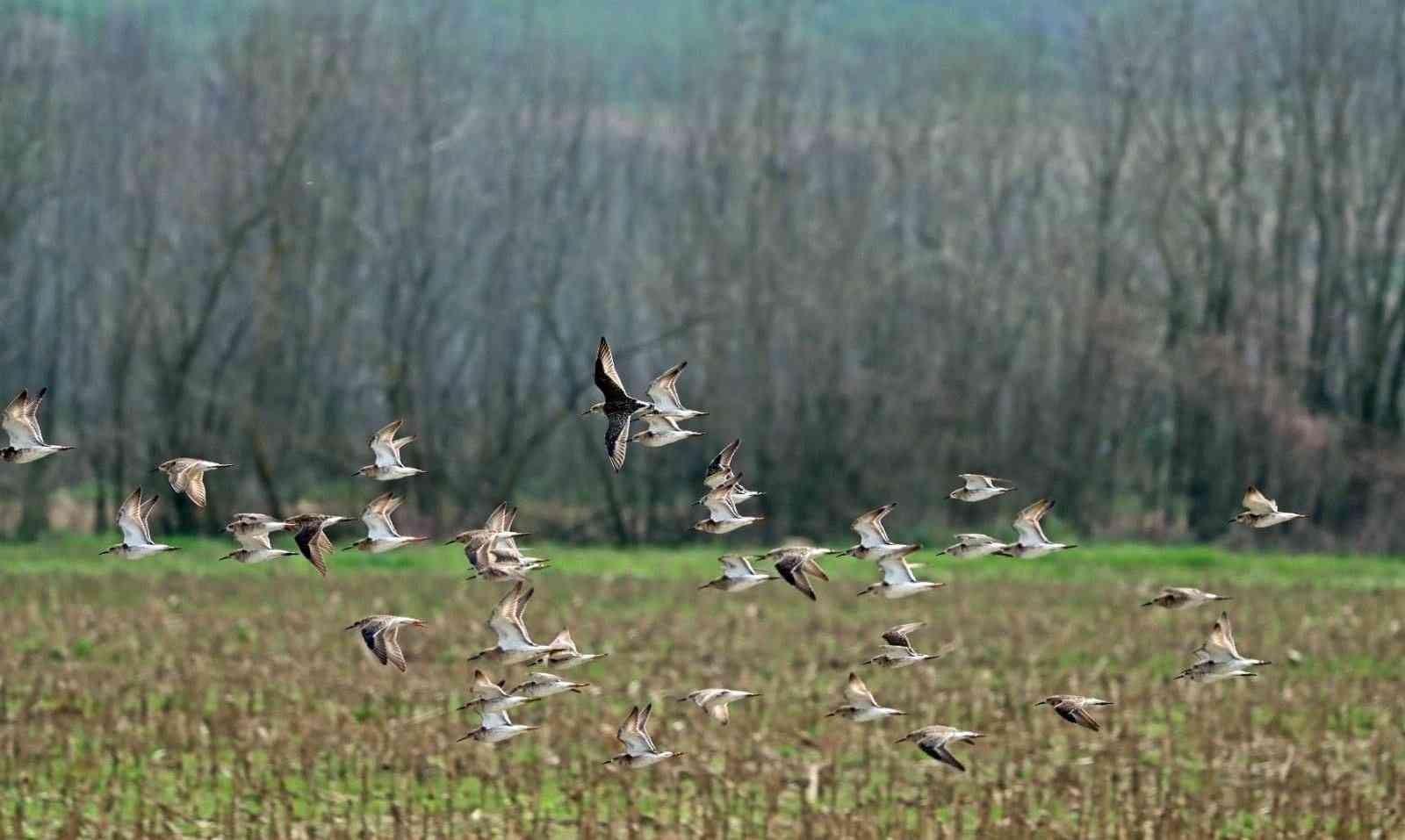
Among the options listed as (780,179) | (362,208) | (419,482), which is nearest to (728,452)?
(419,482)

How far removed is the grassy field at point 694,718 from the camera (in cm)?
1094

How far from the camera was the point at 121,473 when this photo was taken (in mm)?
37188

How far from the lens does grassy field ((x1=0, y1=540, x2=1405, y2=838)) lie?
10.9 m

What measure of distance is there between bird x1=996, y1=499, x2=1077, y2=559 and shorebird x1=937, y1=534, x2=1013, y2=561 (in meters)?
0.04

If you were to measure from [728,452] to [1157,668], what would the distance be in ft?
35.8

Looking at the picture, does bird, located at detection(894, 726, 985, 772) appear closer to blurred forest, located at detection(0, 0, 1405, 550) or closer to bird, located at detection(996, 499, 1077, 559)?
bird, located at detection(996, 499, 1077, 559)

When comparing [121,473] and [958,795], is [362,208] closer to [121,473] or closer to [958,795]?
[121,473]

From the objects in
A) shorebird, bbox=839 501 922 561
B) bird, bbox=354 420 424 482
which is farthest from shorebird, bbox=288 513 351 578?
shorebird, bbox=839 501 922 561

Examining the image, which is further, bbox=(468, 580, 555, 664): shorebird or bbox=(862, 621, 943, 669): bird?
bbox=(862, 621, 943, 669): bird

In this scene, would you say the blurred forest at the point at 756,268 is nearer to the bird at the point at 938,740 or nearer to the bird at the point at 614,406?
the bird at the point at 938,740

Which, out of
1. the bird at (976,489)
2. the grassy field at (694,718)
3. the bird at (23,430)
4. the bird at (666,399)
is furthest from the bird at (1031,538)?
the bird at (23,430)

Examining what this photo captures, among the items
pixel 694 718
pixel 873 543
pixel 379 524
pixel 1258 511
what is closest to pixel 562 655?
pixel 379 524

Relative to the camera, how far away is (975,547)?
7.81m

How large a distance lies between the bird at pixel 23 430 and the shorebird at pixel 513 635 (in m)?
1.78
